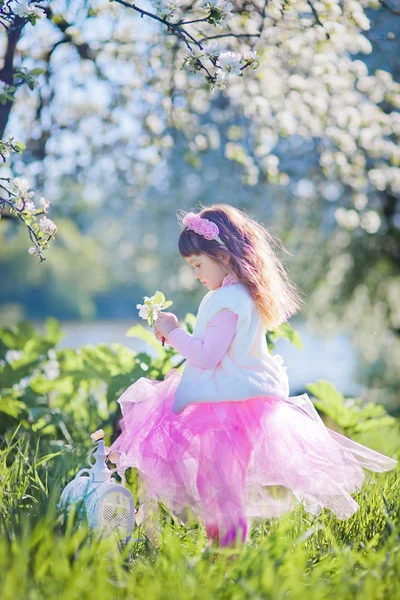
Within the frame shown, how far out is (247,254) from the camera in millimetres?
2602

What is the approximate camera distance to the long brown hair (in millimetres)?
2576

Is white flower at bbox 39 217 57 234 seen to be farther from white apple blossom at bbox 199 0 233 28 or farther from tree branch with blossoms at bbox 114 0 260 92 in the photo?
white apple blossom at bbox 199 0 233 28

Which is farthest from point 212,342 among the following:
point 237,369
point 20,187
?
point 20,187

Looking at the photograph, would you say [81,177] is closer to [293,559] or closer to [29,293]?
[293,559]

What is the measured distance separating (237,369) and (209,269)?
0.41 m

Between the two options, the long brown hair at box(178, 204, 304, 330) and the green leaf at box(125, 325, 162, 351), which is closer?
the long brown hair at box(178, 204, 304, 330)

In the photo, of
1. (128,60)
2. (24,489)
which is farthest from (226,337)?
(128,60)

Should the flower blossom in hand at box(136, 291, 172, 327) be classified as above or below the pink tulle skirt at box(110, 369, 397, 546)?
above

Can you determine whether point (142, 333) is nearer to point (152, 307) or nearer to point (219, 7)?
point (152, 307)

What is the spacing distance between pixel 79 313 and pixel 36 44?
29288mm

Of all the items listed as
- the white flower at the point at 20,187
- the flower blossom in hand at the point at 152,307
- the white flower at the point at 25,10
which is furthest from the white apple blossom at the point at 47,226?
the white flower at the point at 25,10

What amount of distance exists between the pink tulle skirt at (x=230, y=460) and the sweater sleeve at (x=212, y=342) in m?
0.17

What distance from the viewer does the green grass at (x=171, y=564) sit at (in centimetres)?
174

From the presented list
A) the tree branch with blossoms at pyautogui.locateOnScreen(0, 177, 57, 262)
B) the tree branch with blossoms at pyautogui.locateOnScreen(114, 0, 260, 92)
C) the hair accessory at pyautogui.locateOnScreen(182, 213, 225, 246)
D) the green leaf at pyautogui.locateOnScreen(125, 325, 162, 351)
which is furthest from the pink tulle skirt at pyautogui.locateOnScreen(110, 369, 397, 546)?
the tree branch with blossoms at pyautogui.locateOnScreen(114, 0, 260, 92)
